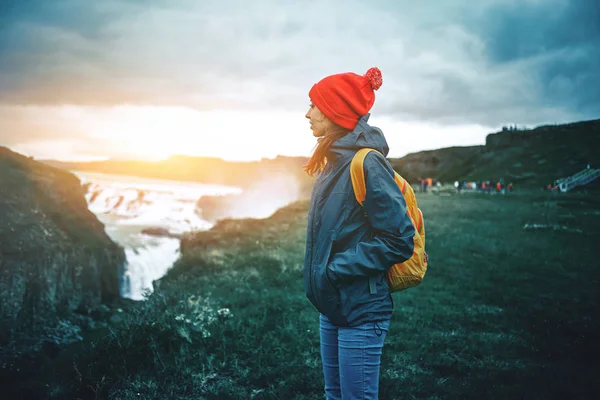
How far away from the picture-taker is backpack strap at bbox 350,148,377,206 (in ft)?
7.05

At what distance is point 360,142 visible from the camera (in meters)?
2.26

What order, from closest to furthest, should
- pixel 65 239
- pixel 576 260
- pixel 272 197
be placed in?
pixel 576 260, pixel 65 239, pixel 272 197

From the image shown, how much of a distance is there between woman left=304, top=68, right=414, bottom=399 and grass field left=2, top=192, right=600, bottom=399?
2224mm

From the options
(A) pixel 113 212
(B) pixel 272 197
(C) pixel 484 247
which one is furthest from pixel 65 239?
(B) pixel 272 197

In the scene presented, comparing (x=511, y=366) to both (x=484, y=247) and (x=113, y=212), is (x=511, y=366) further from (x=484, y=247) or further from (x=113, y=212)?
(x=113, y=212)

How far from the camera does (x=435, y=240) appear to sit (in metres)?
14.4

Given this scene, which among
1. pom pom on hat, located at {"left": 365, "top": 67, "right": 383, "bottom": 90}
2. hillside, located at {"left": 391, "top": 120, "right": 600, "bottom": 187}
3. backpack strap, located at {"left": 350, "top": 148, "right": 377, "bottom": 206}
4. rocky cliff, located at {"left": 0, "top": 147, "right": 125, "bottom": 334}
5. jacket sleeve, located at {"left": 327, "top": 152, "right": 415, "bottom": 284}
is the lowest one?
rocky cliff, located at {"left": 0, "top": 147, "right": 125, "bottom": 334}

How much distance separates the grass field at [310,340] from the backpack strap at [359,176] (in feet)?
9.55

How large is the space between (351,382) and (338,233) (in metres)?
0.90

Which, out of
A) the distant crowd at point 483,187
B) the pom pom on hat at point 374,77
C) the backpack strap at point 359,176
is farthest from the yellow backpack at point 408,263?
the distant crowd at point 483,187

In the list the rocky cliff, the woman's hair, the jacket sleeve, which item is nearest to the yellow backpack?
the jacket sleeve

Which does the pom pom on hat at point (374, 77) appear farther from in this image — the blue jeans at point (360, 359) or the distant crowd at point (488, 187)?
the distant crowd at point (488, 187)

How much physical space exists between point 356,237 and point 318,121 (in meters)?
0.85

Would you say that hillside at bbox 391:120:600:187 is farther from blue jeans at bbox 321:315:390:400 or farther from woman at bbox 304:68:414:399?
blue jeans at bbox 321:315:390:400
